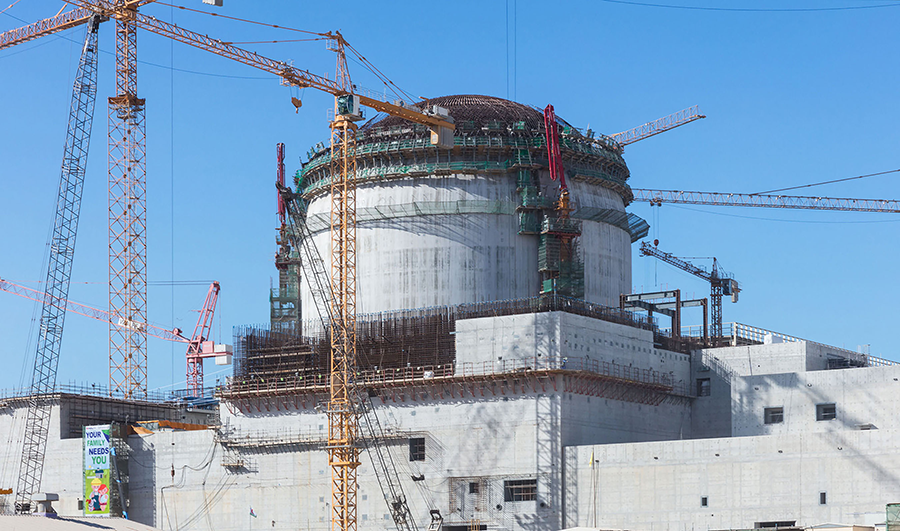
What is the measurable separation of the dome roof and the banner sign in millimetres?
36867

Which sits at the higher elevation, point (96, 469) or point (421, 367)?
point (421, 367)

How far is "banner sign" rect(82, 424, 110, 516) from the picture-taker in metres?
120

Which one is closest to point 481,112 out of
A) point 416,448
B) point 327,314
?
point 327,314

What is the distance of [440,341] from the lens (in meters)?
109

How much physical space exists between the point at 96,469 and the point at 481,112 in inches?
1835

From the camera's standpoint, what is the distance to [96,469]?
121188 mm

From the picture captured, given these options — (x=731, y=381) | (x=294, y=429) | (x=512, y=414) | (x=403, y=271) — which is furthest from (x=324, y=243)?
(x=731, y=381)

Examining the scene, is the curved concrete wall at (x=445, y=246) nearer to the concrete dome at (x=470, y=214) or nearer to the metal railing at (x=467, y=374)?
the concrete dome at (x=470, y=214)

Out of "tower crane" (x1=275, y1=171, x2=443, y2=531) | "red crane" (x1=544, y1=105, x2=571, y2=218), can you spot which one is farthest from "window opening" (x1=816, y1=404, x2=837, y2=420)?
"tower crane" (x1=275, y1=171, x2=443, y2=531)

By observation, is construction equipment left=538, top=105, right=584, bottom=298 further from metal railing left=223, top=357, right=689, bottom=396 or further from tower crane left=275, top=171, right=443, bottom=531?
tower crane left=275, top=171, right=443, bottom=531

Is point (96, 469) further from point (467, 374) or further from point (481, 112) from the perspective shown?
point (481, 112)

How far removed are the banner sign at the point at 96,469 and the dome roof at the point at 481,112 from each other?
121ft

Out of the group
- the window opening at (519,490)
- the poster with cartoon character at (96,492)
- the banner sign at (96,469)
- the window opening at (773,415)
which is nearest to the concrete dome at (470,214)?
the window opening at (519,490)

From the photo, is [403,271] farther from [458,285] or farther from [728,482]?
[728,482]
